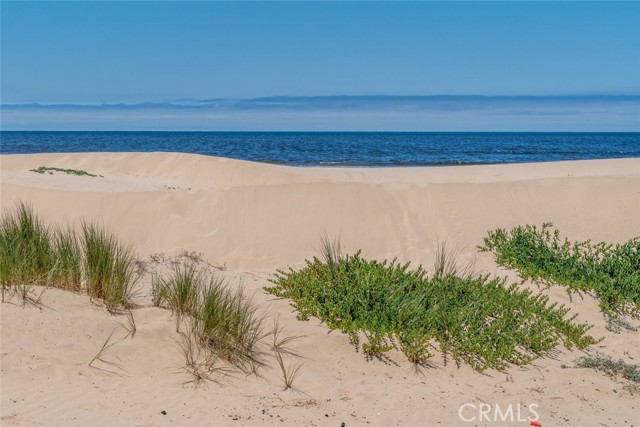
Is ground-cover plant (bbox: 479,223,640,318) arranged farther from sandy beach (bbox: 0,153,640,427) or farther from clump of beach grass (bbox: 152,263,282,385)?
clump of beach grass (bbox: 152,263,282,385)

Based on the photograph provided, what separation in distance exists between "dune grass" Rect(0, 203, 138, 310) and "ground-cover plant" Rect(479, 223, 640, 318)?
17.3ft

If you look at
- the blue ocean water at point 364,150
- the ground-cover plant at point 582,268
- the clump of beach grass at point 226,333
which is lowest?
the blue ocean water at point 364,150

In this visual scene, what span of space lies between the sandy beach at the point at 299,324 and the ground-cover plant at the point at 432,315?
0.49 feet

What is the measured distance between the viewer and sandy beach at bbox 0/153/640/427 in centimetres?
436

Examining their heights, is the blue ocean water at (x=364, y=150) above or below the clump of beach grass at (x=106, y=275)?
below

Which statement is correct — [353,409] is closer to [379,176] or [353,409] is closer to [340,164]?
[379,176]

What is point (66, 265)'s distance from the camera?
609cm

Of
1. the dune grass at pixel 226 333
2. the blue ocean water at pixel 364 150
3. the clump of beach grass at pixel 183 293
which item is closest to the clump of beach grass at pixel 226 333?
the dune grass at pixel 226 333

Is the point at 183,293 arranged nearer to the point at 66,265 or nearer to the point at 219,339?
the point at 219,339

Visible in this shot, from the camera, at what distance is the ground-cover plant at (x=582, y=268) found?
7402 millimetres

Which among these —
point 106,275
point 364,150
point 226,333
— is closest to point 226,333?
point 226,333

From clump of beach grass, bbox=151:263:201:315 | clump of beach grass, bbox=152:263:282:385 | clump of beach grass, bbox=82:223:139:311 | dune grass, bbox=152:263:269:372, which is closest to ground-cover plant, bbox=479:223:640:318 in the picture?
clump of beach grass, bbox=152:263:282:385

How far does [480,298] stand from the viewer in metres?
6.57

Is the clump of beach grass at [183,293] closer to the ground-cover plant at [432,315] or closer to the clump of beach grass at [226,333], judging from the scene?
the clump of beach grass at [226,333]
